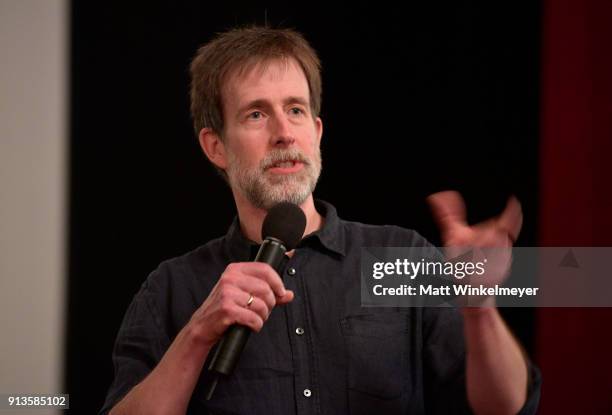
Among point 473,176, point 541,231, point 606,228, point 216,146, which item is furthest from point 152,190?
point 606,228

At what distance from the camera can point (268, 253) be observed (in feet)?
3.56

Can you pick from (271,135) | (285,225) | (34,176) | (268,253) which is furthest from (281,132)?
(34,176)

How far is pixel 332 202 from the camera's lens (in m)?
1.62

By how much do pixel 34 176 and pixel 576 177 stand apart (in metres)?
1.30

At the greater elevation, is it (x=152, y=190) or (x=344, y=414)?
(x=152, y=190)

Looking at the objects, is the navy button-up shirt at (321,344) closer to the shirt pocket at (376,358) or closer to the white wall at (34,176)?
the shirt pocket at (376,358)

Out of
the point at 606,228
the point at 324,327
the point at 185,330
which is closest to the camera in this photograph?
the point at 185,330

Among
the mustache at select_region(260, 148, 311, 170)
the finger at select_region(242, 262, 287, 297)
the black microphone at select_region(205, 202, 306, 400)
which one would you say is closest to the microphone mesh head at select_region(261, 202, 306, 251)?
the black microphone at select_region(205, 202, 306, 400)

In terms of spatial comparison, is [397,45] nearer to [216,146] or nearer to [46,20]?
[216,146]

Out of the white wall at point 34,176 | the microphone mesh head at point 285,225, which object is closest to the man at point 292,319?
the microphone mesh head at point 285,225

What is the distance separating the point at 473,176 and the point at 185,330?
779 millimetres

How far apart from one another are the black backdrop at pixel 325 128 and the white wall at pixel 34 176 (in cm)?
4

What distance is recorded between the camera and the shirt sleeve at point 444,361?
1.31m

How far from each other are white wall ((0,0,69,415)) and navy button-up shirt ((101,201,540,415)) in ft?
0.93
